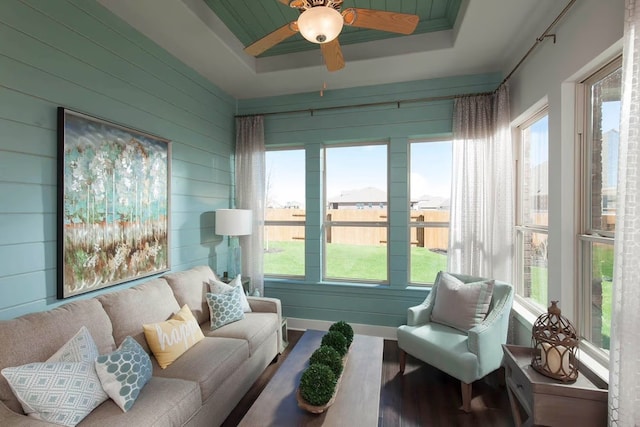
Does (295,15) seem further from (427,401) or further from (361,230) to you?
(427,401)

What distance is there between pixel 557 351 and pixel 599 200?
0.94 m

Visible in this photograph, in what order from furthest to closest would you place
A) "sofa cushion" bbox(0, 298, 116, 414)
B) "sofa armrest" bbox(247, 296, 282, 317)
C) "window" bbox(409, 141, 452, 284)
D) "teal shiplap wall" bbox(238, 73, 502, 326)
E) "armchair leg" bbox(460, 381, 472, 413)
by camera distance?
"window" bbox(409, 141, 452, 284) < "teal shiplap wall" bbox(238, 73, 502, 326) < "sofa armrest" bbox(247, 296, 282, 317) < "armchair leg" bbox(460, 381, 472, 413) < "sofa cushion" bbox(0, 298, 116, 414)

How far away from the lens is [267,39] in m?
1.90

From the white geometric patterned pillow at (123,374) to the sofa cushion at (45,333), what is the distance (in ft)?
0.86

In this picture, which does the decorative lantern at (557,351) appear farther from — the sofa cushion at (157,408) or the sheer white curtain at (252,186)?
the sheer white curtain at (252,186)

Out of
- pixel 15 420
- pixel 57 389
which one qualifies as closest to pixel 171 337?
pixel 57 389

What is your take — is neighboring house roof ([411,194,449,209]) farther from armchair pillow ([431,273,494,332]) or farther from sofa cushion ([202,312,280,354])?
sofa cushion ([202,312,280,354])

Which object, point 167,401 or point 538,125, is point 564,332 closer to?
point 538,125

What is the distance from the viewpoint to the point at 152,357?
2.04 m

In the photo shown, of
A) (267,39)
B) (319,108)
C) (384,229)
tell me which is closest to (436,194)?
(384,229)

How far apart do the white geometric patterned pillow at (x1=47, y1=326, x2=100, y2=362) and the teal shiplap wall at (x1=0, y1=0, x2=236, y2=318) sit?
0.42 metres

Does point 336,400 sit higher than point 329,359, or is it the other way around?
point 329,359

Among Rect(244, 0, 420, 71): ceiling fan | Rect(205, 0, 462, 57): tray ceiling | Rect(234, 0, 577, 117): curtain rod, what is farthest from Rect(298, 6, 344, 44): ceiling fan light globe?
Rect(234, 0, 577, 117): curtain rod

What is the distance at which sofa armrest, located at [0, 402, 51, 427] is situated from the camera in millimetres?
1256
